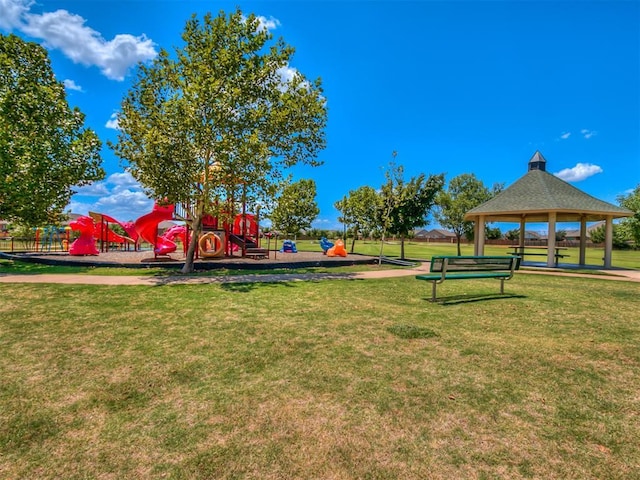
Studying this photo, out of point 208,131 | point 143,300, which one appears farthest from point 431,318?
point 208,131

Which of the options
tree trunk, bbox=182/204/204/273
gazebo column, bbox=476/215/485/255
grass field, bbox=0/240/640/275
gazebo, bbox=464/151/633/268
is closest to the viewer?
grass field, bbox=0/240/640/275

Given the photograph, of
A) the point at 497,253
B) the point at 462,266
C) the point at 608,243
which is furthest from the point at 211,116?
the point at 497,253

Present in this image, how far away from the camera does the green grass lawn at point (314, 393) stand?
103 inches

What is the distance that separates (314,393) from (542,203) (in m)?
19.3

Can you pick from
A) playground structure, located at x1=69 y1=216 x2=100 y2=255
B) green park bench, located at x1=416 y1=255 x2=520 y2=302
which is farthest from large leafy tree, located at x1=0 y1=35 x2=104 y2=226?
green park bench, located at x1=416 y1=255 x2=520 y2=302

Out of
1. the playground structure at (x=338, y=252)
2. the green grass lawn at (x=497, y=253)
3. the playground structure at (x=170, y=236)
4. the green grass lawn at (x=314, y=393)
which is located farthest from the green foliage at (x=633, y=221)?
the playground structure at (x=170, y=236)

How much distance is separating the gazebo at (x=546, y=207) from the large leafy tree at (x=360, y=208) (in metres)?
6.27

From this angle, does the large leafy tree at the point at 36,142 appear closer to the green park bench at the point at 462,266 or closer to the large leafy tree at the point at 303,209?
the green park bench at the point at 462,266

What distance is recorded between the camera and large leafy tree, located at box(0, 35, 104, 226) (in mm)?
14336

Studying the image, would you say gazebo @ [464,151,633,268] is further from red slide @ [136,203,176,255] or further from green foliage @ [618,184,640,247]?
red slide @ [136,203,176,255]

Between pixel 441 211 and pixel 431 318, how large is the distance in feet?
90.1

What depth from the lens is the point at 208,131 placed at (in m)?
11.7

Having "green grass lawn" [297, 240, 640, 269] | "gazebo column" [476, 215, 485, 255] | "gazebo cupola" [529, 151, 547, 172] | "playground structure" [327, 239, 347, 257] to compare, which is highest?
"gazebo cupola" [529, 151, 547, 172]

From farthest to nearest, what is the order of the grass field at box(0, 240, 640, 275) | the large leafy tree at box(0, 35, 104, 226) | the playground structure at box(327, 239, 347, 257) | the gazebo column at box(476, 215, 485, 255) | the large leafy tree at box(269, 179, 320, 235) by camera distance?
the large leafy tree at box(269, 179, 320, 235) < the playground structure at box(327, 239, 347, 257) < the gazebo column at box(476, 215, 485, 255) < the large leafy tree at box(0, 35, 104, 226) < the grass field at box(0, 240, 640, 275)
